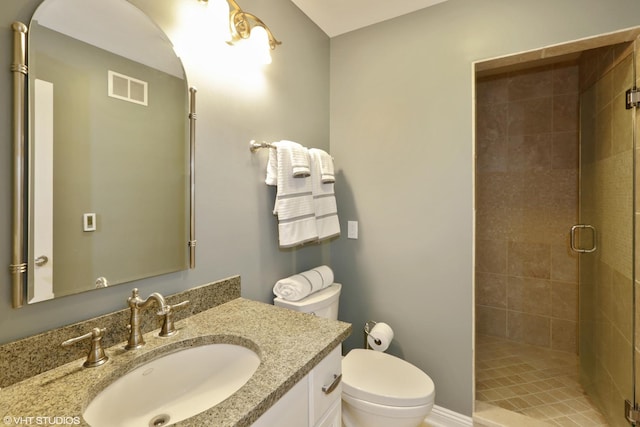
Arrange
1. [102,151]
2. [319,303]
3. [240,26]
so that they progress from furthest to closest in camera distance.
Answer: [319,303], [240,26], [102,151]

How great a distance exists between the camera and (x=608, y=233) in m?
1.63

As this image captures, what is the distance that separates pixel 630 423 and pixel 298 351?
1655 millimetres

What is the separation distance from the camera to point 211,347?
966 mm

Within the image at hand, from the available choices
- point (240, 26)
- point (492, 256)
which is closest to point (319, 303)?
point (240, 26)

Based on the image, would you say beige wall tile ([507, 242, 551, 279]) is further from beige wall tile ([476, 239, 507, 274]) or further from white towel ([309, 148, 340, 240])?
white towel ([309, 148, 340, 240])

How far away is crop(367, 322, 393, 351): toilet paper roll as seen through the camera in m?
1.68

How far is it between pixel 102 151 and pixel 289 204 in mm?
768

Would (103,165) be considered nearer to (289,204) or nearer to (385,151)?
(289,204)

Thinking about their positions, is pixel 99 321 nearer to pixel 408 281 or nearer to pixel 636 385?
pixel 408 281

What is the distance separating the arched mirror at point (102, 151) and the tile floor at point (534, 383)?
2.16 metres

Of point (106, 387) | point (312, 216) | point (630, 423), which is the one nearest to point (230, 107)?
point (312, 216)

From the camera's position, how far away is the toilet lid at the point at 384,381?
1.31 metres

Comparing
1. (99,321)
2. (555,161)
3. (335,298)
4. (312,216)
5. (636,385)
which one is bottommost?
(636,385)

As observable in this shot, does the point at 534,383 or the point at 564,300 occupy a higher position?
the point at 564,300
